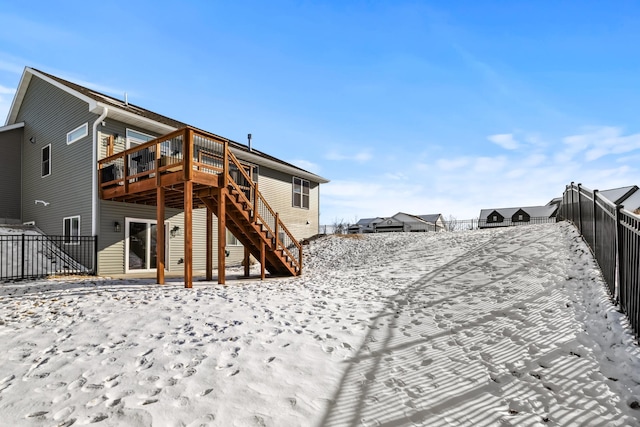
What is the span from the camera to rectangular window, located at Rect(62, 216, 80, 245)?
1123 centimetres

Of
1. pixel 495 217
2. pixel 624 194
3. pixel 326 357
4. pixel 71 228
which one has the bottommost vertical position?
pixel 326 357

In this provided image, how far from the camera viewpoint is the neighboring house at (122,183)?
8961 millimetres

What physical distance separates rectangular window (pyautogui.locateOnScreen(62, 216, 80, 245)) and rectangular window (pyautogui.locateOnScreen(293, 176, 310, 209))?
401 inches

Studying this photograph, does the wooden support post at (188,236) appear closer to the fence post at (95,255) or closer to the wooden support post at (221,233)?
the wooden support post at (221,233)

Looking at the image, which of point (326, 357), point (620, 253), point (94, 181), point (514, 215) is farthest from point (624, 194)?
point (94, 181)

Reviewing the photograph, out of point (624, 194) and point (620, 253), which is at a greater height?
point (624, 194)

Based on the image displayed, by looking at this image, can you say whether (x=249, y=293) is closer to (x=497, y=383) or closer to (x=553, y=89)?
(x=497, y=383)

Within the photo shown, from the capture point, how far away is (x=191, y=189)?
8.27 meters

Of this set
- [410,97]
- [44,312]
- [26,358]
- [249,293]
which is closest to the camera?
[26,358]

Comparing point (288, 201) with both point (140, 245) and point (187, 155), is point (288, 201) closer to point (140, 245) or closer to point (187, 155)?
point (140, 245)

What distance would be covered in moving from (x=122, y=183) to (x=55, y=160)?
5.02 meters

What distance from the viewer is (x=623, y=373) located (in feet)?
10.6

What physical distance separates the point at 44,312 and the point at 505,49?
1245 centimetres

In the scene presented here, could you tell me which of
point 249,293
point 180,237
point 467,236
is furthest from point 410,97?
point 180,237
